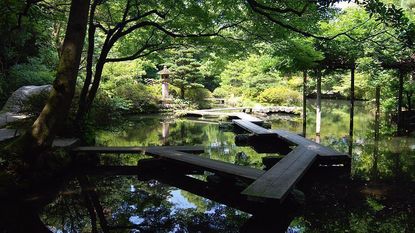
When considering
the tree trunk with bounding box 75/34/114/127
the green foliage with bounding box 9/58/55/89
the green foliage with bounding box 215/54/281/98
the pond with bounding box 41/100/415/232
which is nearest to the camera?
the pond with bounding box 41/100/415/232

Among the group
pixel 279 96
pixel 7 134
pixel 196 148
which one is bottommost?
pixel 196 148

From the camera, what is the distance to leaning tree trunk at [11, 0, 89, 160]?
579 centimetres

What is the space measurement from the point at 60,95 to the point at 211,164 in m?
2.73

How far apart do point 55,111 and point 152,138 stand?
632 centimetres

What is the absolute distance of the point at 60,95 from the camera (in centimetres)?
580

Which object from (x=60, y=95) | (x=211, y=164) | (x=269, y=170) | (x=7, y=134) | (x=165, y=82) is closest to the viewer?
(x=269, y=170)

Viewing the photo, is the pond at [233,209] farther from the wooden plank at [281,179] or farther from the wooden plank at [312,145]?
the wooden plank at [312,145]

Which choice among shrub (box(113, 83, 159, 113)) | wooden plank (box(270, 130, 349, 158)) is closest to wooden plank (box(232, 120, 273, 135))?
wooden plank (box(270, 130, 349, 158))

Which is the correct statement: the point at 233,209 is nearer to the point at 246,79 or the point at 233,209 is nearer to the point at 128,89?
the point at 128,89

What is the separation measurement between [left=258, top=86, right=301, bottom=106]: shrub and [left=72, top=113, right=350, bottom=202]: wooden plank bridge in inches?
624

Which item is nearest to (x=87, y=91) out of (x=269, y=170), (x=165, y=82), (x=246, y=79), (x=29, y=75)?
(x=269, y=170)

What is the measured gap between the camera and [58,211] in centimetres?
504

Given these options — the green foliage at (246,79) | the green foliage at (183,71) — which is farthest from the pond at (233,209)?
the green foliage at (246,79)

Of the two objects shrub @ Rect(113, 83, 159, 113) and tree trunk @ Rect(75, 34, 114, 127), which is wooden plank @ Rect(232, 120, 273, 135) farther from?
shrub @ Rect(113, 83, 159, 113)
